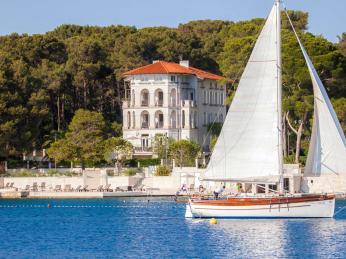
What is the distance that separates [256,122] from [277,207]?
13.4 ft

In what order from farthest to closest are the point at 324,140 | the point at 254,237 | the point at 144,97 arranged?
the point at 144,97
the point at 324,140
the point at 254,237

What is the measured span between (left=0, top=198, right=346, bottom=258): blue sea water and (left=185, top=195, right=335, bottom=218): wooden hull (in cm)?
37

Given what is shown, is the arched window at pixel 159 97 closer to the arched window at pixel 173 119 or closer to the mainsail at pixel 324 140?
the arched window at pixel 173 119

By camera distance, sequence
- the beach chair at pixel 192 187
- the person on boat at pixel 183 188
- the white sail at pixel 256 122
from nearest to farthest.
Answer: the white sail at pixel 256 122 → the person on boat at pixel 183 188 → the beach chair at pixel 192 187

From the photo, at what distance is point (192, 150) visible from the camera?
295 ft

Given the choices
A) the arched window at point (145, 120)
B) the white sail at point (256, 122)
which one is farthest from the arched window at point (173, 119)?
the white sail at point (256, 122)

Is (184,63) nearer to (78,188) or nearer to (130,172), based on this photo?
(130,172)

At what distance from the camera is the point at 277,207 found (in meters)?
56.0

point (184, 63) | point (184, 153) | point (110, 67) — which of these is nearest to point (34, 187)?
point (184, 153)

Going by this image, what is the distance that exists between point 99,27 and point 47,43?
46.5ft

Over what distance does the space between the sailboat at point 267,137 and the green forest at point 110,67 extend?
29.8 meters

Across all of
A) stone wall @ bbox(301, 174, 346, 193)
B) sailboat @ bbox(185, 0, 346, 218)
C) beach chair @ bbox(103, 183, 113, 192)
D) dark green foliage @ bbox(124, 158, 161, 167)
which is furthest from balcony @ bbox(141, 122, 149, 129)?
sailboat @ bbox(185, 0, 346, 218)

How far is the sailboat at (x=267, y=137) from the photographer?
178 feet

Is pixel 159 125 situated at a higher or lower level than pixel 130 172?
higher
